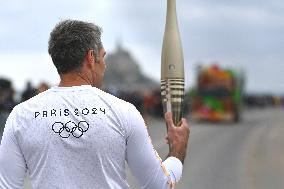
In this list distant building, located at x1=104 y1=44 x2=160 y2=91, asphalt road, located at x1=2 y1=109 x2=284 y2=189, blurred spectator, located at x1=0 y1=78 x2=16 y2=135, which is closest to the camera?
asphalt road, located at x1=2 y1=109 x2=284 y2=189

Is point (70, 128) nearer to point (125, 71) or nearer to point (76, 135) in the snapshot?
point (76, 135)

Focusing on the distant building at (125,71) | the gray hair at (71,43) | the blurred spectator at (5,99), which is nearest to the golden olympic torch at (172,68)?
the gray hair at (71,43)

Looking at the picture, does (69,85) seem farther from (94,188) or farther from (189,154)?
(189,154)

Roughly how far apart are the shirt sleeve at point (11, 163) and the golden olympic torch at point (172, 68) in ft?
1.99

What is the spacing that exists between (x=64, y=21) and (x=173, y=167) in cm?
68

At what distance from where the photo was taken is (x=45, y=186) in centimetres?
238

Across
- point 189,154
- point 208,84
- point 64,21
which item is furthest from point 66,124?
point 208,84

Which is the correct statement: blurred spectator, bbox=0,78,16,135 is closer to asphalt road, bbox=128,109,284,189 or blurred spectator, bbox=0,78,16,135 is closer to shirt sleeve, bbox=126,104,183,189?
asphalt road, bbox=128,109,284,189

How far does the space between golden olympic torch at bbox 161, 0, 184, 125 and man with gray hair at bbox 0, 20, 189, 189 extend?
0.84 feet

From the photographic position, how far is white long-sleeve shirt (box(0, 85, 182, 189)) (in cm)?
237

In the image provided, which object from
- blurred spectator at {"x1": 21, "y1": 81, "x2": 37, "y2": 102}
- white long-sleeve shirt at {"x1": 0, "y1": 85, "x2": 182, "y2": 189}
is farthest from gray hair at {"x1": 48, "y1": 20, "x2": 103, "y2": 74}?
blurred spectator at {"x1": 21, "y1": 81, "x2": 37, "y2": 102}

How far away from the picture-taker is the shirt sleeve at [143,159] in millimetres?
2379

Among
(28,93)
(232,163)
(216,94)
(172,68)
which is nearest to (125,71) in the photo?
(216,94)

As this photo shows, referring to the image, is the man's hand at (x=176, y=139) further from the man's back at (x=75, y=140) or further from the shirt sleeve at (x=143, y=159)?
the man's back at (x=75, y=140)
